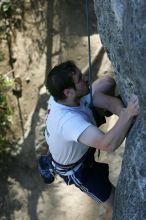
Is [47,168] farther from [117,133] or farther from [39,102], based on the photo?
[39,102]

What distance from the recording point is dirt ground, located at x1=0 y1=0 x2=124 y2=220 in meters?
5.13

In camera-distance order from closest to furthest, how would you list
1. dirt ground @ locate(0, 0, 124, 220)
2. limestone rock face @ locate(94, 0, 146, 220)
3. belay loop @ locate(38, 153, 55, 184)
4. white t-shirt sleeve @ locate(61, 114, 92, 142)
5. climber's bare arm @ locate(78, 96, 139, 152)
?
1. limestone rock face @ locate(94, 0, 146, 220)
2. climber's bare arm @ locate(78, 96, 139, 152)
3. white t-shirt sleeve @ locate(61, 114, 92, 142)
4. belay loop @ locate(38, 153, 55, 184)
5. dirt ground @ locate(0, 0, 124, 220)

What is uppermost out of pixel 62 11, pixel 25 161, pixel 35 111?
pixel 62 11


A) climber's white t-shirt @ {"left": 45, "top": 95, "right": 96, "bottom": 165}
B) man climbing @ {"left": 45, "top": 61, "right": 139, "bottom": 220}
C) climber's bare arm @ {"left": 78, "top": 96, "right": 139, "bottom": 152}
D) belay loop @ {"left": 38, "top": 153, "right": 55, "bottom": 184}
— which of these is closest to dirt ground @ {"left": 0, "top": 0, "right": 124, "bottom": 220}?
belay loop @ {"left": 38, "top": 153, "right": 55, "bottom": 184}

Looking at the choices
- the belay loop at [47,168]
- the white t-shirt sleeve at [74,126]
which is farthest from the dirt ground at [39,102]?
the white t-shirt sleeve at [74,126]

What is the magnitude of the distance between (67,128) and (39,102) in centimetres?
297

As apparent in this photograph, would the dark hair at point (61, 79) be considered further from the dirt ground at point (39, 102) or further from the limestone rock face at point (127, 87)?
the dirt ground at point (39, 102)

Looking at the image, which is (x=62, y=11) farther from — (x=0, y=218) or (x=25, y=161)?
(x=0, y=218)

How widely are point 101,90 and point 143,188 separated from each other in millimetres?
665

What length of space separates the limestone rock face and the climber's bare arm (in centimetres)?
4

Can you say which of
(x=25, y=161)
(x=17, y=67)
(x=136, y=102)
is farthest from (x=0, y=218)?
(x=136, y=102)

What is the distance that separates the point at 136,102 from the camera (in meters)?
2.50

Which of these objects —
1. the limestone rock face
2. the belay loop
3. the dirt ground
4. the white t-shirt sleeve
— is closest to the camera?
the limestone rock face

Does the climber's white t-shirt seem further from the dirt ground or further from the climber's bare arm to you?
the dirt ground
